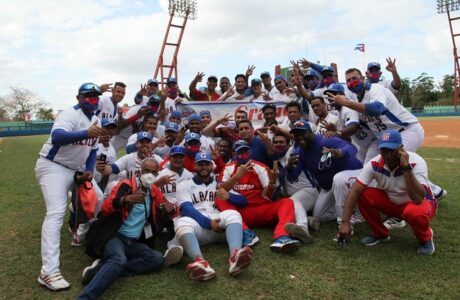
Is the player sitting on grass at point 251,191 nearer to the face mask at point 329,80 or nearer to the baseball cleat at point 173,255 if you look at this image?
the baseball cleat at point 173,255

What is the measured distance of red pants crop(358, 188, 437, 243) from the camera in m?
4.21

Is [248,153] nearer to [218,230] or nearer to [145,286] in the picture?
[218,230]

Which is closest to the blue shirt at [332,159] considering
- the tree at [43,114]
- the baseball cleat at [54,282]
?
the baseball cleat at [54,282]

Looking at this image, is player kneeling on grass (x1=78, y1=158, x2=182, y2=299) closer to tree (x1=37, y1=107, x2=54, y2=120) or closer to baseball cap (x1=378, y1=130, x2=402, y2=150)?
baseball cap (x1=378, y1=130, x2=402, y2=150)

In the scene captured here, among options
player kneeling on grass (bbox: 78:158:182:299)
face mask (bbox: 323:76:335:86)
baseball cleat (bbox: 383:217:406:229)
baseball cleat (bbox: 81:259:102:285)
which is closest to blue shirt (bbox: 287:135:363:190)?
baseball cleat (bbox: 383:217:406:229)

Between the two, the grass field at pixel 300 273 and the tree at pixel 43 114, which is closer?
the grass field at pixel 300 273

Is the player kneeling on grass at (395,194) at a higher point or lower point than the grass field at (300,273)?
higher

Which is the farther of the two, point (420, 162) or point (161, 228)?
point (161, 228)

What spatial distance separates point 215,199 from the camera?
16.9 feet

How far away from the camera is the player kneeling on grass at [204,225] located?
12.5 ft

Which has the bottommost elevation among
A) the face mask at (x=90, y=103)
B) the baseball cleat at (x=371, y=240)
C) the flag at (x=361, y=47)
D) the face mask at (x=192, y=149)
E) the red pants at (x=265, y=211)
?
the baseball cleat at (x=371, y=240)

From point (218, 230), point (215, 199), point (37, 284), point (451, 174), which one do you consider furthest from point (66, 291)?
point (451, 174)

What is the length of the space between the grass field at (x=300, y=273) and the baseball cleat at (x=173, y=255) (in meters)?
0.09

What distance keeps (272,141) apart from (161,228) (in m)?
2.47
